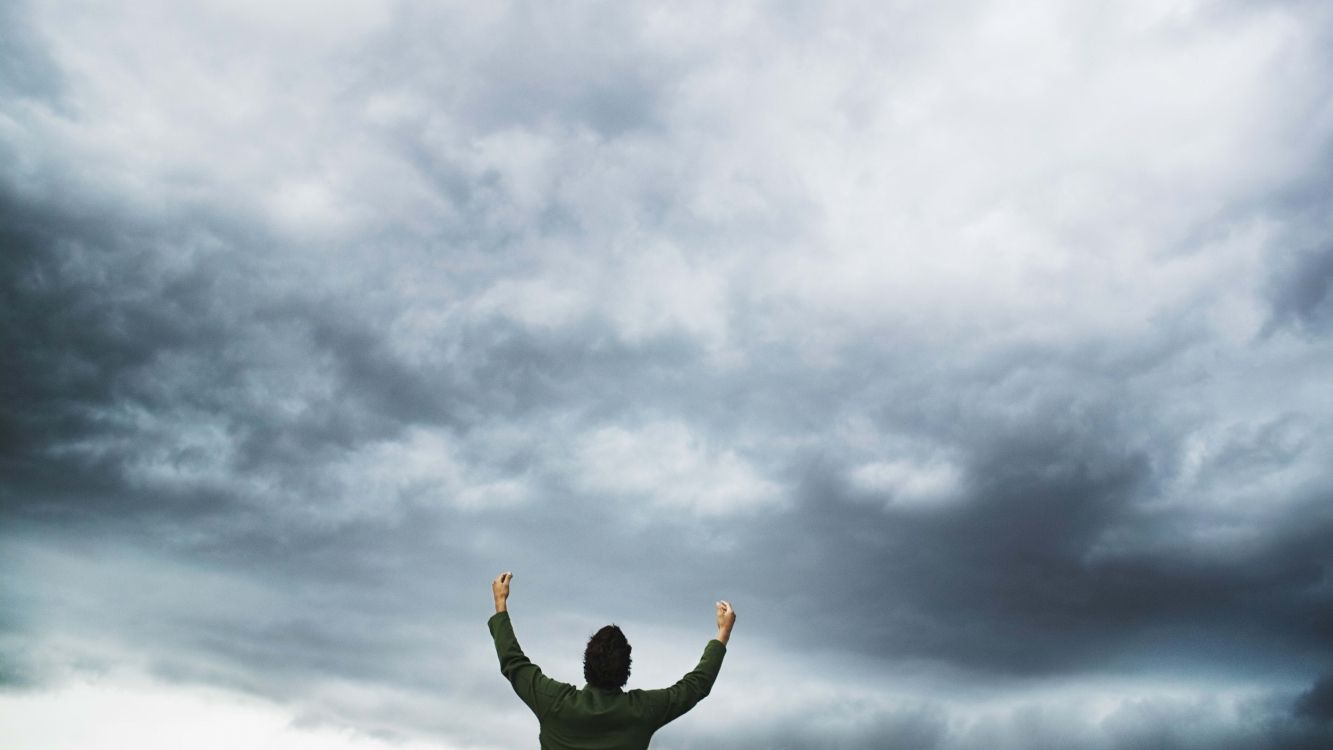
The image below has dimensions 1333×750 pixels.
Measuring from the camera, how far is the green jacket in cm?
1282

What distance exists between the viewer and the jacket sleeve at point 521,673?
13.1m

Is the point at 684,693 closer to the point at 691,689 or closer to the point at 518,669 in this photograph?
the point at 691,689

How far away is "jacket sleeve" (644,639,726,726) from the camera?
42.6ft

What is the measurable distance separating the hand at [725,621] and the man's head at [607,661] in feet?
4.78

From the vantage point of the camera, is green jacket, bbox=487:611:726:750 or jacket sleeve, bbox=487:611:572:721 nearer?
green jacket, bbox=487:611:726:750

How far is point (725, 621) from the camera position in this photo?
46.8ft

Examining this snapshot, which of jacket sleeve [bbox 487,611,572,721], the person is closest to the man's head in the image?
the person

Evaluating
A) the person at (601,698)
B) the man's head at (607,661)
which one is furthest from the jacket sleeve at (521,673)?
the man's head at (607,661)

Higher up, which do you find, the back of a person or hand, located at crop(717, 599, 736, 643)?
hand, located at crop(717, 599, 736, 643)

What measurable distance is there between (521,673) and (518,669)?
2.9 inches

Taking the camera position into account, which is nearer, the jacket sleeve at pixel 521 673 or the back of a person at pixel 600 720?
the back of a person at pixel 600 720

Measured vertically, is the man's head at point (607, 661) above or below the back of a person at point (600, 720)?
above

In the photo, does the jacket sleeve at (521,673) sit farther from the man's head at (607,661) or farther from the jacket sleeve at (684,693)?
the jacket sleeve at (684,693)

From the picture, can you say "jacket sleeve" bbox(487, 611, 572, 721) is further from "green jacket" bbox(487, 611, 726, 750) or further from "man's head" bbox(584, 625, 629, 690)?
"man's head" bbox(584, 625, 629, 690)
